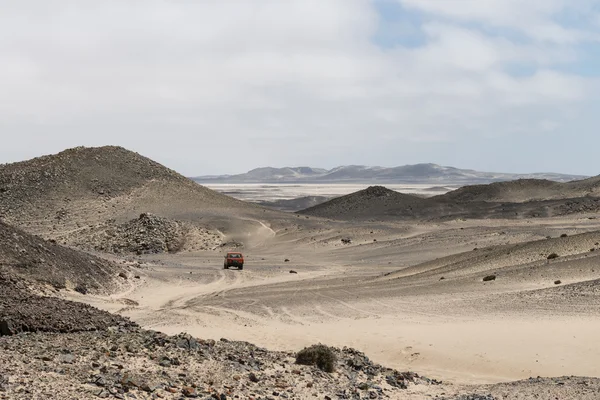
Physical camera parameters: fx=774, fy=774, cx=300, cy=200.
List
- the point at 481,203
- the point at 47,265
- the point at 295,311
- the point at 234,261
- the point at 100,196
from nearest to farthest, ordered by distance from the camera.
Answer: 1. the point at 295,311
2. the point at 47,265
3. the point at 234,261
4. the point at 100,196
5. the point at 481,203

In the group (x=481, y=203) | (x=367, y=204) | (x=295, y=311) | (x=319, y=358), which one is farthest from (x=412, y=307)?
(x=481, y=203)

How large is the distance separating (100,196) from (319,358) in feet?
210

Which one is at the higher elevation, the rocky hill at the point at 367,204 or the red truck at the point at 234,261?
the rocky hill at the point at 367,204

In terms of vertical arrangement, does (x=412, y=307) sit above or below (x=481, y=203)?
below

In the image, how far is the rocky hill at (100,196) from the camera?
69.6 metres

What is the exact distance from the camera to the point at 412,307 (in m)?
27.5

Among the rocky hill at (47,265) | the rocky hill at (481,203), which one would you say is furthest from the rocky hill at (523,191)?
the rocky hill at (47,265)

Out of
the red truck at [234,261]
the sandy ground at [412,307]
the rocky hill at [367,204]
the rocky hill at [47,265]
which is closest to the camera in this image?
the sandy ground at [412,307]

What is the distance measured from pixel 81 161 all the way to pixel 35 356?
240 ft

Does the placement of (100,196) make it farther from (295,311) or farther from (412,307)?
(412,307)

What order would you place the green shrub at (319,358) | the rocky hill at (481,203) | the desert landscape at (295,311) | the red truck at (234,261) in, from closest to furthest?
the desert landscape at (295,311) → the green shrub at (319,358) → the red truck at (234,261) → the rocky hill at (481,203)

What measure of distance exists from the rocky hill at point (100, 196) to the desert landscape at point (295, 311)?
75 centimetres

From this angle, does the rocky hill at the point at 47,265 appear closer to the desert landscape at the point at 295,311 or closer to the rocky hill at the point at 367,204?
the desert landscape at the point at 295,311

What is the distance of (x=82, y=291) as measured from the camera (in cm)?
3078
